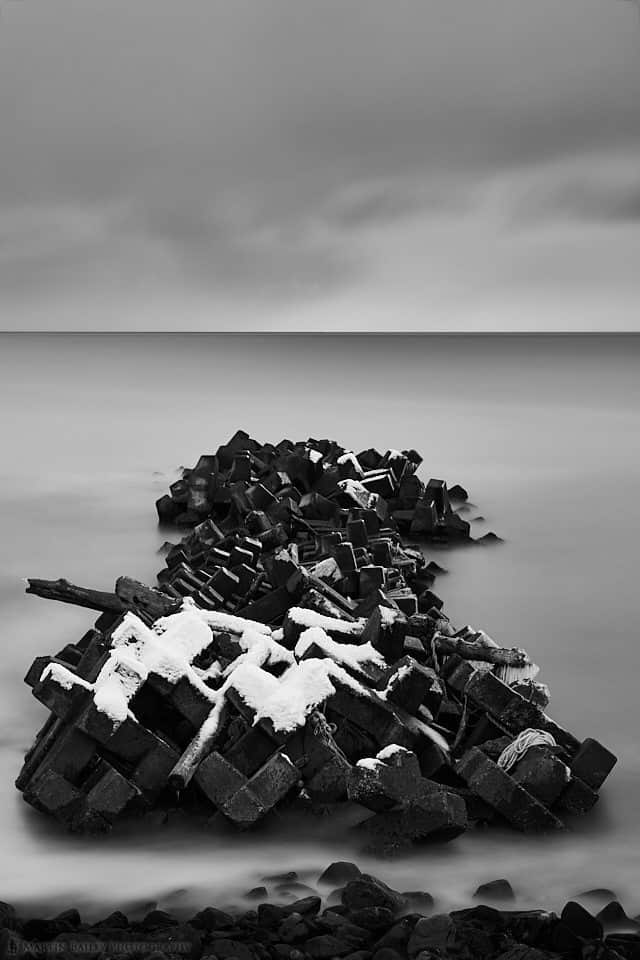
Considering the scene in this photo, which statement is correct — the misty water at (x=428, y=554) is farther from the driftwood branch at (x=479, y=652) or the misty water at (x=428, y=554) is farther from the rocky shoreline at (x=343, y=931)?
the driftwood branch at (x=479, y=652)

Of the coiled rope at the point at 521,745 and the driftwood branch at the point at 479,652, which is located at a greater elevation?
the driftwood branch at the point at 479,652

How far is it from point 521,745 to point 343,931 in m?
0.95

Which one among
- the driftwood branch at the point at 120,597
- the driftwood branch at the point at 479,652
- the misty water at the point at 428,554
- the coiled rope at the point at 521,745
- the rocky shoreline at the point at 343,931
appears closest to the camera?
the rocky shoreline at the point at 343,931

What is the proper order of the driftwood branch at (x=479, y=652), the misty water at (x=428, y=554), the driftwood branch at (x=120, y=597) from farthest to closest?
the driftwood branch at (x=120, y=597) → the driftwood branch at (x=479, y=652) → the misty water at (x=428, y=554)

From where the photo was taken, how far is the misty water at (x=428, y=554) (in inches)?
114

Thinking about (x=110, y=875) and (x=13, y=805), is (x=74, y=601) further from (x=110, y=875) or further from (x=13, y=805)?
(x=110, y=875)

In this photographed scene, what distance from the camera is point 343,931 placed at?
8.09ft

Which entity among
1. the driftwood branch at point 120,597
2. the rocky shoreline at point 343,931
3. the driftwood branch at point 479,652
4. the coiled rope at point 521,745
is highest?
the driftwood branch at point 120,597

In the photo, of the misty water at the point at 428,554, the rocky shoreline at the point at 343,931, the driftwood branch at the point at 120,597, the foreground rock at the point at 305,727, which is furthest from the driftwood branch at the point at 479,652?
the rocky shoreline at the point at 343,931

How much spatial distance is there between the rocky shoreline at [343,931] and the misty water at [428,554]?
0.16 m

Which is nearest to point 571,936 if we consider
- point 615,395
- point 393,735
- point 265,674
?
point 393,735

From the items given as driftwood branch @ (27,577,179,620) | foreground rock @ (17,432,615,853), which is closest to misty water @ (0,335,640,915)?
foreground rock @ (17,432,615,853)

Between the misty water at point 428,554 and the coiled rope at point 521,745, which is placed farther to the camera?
the coiled rope at point 521,745

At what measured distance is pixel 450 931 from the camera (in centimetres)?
243
